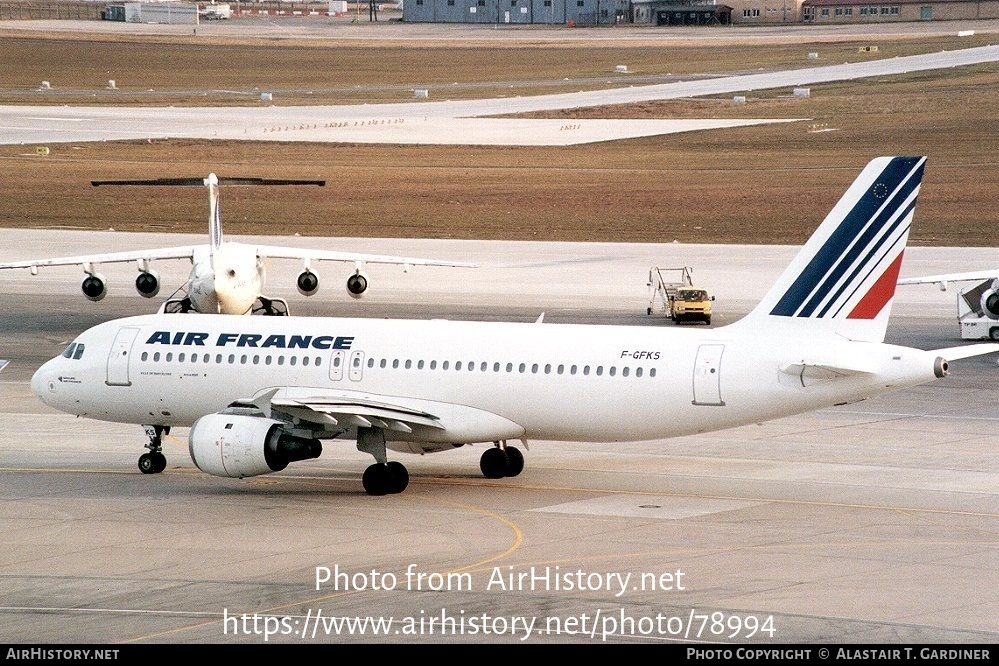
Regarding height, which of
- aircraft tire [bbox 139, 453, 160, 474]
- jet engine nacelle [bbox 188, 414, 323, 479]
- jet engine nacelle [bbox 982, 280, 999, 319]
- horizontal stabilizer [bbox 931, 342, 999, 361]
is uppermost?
horizontal stabilizer [bbox 931, 342, 999, 361]

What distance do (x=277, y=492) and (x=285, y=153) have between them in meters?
86.9

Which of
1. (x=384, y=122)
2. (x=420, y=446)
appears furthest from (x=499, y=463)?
(x=384, y=122)

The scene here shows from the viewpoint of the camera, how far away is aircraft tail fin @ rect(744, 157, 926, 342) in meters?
33.8

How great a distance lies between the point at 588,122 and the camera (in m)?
140

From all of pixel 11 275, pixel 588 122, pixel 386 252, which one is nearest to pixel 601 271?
pixel 386 252

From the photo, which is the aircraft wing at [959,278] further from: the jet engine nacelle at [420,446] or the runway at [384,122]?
the runway at [384,122]

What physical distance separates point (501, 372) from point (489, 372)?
28 cm

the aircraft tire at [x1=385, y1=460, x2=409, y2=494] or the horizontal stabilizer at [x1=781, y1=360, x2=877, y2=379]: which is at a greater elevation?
the horizontal stabilizer at [x1=781, y1=360, x2=877, y2=379]

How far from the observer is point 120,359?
38.8 m

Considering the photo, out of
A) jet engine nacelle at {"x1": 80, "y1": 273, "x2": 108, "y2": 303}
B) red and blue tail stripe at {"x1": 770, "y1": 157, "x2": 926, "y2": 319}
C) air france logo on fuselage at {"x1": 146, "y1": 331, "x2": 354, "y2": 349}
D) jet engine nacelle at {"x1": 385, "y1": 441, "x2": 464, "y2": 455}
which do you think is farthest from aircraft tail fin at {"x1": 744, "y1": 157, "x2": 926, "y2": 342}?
jet engine nacelle at {"x1": 80, "y1": 273, "x2": 108, "y2": 303}

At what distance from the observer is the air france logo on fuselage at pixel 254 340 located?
1481 inches

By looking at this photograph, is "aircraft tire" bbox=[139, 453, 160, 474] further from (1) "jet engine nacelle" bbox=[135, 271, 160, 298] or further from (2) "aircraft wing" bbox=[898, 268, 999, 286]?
(2) "aircraft wing" bbox=[898, 268, 999, 286]

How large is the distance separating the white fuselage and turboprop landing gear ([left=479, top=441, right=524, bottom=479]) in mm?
1715

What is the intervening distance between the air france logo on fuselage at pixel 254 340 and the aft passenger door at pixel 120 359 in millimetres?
536
